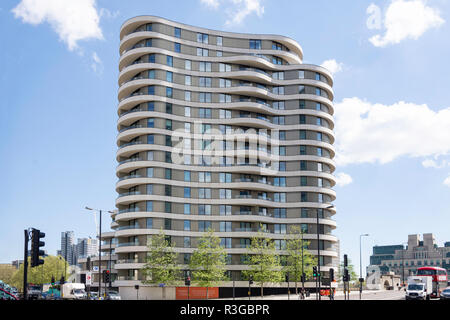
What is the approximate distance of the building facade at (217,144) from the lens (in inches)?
3573

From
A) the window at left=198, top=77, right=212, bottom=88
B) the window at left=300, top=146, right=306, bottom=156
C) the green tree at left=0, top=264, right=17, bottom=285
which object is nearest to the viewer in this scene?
the window at left=198, top=77, right=212, bottom=88

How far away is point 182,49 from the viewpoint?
98000mm

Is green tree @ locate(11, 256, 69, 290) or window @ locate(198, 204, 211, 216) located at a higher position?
window @ locate(198, 204, 211, 216)

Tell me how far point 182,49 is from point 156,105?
12.7 m

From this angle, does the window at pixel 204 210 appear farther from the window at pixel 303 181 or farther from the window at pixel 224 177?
the window at pixel 303 181

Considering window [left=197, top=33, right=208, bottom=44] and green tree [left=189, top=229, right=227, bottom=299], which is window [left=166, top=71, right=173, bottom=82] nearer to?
window [left=197, top=33, right=208, bottom=44]

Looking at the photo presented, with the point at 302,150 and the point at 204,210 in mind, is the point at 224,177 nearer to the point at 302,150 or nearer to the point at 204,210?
the point at 204,210

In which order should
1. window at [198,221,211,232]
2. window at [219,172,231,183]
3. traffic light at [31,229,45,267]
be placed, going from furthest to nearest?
window at [219,172,231,183] < window at [198,221,211,232] < traffic light at [31,229,45,267]

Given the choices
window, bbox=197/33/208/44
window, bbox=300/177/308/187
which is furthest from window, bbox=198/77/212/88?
window, bbox=300/177/308/187

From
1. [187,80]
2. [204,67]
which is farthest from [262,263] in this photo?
[204,67]

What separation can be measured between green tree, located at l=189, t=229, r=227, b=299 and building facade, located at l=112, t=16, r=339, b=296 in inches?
141

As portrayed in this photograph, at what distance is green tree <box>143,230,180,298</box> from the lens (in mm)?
83625

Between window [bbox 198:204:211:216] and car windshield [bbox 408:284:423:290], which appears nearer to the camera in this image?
car windshield [bbox 408:284:423:290]

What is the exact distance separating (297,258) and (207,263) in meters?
16.4
